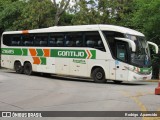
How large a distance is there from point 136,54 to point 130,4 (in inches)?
680

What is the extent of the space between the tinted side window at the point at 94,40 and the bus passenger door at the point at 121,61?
1.04m

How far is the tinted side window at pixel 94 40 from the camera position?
2289 centimetres

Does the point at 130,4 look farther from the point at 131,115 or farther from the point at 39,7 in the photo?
the point at 131,115

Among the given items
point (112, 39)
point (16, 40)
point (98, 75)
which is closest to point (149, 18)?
point (112, 39)

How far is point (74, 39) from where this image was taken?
24.6 m

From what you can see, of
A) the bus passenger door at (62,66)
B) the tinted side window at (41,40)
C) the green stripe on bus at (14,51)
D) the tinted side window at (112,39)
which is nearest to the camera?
the tinted side window at (112,39)

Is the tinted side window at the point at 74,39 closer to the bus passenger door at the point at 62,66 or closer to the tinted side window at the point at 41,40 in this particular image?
the bus passenger door at the point at 62,66

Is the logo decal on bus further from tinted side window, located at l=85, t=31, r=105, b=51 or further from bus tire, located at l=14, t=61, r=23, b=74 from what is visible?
bus tire, located at l=14, t=61, r=23, b=74

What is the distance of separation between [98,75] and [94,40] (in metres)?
2.10

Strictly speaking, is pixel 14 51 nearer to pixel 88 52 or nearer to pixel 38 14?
pixel 38 14

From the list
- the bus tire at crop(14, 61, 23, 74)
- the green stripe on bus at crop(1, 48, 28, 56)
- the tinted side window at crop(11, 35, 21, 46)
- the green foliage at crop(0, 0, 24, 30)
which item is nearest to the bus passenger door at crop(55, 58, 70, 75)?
the green stripe on bus at crop(1, 48, 28, 56)

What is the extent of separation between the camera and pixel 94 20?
Result: 114 ft

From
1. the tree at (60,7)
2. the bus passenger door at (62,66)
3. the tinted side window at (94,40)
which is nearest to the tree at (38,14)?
the tree at (60,7)

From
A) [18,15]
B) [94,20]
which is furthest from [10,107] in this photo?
[18,15]
